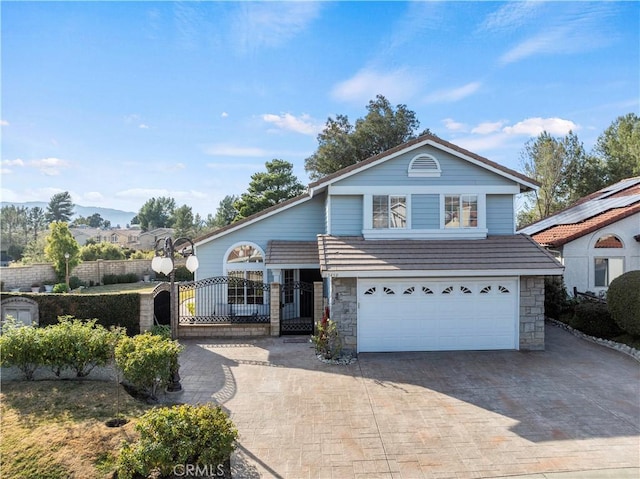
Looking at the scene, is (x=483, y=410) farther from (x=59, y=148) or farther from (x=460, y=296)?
(x=59, y=148)

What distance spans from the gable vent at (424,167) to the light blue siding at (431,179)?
145 millimetres

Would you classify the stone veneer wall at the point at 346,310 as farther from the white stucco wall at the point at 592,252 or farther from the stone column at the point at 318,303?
the white stucco wall at the point at 592,252

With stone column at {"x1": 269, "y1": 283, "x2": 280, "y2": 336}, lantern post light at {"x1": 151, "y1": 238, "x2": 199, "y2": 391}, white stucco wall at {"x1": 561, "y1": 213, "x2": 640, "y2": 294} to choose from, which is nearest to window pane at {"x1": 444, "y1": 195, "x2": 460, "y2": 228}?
white stucco wall at {"x1": 561, "y1": 213, "x2": 640, "y2": 294}

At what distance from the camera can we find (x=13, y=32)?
10234 mm

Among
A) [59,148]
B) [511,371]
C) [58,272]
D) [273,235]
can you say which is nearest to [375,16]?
[273,235]

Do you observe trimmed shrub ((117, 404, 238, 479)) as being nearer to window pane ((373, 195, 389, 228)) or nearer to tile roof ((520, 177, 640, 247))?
window pane ((373, 195, 389, 228))

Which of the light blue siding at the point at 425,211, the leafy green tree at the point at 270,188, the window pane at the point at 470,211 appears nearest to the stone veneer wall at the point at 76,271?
the leafy green tree at the point at 270,188

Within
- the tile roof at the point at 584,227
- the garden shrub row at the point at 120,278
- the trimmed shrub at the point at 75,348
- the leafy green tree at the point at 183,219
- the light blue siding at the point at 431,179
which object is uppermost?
the leafy green tree at the point at 183,219

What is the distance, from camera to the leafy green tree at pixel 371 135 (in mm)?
37625

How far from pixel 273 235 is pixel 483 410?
11437 millimetres

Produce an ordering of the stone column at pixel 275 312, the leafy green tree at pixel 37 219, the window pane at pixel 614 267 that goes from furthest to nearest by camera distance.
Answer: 1. the leafy green tree at pixel 37 219
2. the window pane at pixel 614 267
3. the stone column at pixel 275 312

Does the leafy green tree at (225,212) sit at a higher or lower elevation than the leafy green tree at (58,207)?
lower

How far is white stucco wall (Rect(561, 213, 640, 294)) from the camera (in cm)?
1686

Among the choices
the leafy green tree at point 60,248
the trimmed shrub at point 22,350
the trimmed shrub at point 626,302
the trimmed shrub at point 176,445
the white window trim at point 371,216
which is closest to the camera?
the trimmed shrub at point 176,445
